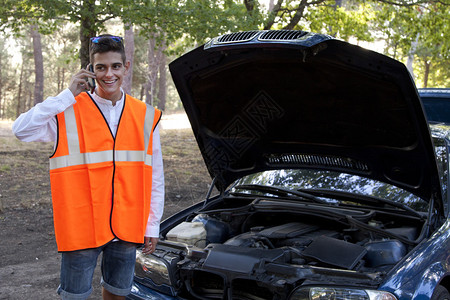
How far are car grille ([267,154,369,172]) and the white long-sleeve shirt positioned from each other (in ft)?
5.00

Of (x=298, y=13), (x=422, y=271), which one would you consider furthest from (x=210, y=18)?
(x=422, y=271)

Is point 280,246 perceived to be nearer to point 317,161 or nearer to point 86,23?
point 317,161

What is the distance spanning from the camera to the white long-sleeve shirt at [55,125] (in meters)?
2.44

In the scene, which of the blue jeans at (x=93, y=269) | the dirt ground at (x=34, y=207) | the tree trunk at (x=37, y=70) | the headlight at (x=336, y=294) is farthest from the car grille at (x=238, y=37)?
the tree trunk at (x=37, y=70)

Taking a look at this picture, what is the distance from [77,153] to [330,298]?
1.57 meters

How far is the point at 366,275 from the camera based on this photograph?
105 inches

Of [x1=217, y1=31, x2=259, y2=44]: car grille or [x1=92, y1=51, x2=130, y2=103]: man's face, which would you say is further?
[x1=217, y1=31, x2=259, y2=44]: car grille

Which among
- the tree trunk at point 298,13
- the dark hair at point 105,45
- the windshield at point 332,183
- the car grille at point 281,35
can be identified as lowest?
the windshield at point 332,183

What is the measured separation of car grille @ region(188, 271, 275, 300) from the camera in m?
2.95

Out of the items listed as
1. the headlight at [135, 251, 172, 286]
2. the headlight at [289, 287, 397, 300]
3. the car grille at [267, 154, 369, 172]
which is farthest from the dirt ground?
the headlight at [289, 287, 397, 300]

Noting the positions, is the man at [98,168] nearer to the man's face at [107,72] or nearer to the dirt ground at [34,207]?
the man's face at [107,72]

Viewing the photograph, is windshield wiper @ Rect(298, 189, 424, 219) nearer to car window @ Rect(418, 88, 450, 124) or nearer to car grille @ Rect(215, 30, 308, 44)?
car grille @ Rect(215, 30, 308, 44)

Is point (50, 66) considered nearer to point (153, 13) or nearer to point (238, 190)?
point (153, 13)

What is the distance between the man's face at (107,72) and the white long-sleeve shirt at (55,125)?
0.06m
